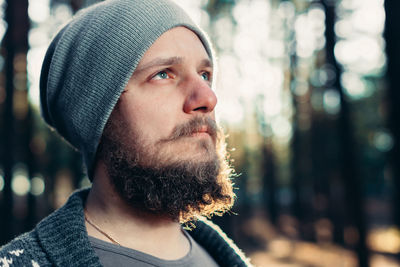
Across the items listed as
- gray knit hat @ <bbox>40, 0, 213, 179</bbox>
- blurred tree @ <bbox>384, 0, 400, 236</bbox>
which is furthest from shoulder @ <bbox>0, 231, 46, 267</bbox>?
blurred tree @ <bbox>384, 0, 400, 236</bbox>

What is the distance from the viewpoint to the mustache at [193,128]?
1949 mm

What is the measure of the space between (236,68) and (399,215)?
16272 mm

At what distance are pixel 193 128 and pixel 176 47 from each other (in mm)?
482

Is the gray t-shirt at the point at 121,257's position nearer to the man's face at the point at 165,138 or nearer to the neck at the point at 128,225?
the neck at the point at 128,225

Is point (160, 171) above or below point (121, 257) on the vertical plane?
above

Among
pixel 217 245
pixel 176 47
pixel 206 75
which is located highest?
pixel 206 75

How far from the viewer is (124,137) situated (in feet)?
6.56

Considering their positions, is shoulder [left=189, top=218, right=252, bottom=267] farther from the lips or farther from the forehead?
the forehead

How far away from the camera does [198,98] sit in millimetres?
1997

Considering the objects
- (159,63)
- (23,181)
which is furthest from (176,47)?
(23,181)

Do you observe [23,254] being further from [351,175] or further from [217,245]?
[351,175]

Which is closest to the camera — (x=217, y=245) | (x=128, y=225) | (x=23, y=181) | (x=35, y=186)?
(x=128, y=225)

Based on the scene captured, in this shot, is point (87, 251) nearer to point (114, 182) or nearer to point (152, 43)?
point (114, 182)

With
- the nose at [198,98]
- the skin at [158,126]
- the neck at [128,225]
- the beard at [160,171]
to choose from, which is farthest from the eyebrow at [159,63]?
the neck at [128,225]
